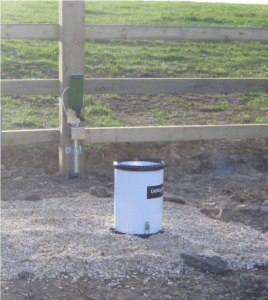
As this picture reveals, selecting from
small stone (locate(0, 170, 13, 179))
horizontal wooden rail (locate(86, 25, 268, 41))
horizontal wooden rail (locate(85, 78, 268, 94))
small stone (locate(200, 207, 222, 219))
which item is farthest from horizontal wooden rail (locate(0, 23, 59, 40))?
small stone (locate(200, 207, 222, 219))

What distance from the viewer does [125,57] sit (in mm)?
8305

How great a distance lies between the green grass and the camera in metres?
6.25

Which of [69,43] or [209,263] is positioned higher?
[69,43]

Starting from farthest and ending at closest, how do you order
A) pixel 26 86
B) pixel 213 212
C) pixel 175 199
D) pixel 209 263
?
pixel 26 86, pixel 175 199, pixel 213 212, pixel 209 263

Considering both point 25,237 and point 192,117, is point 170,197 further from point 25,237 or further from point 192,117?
point 192,117

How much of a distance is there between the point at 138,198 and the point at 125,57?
17.6 ft

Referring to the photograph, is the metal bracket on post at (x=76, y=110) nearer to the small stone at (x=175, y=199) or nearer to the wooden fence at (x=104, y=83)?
the wooden fence at (x=104, y=83)

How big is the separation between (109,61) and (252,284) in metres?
5.80

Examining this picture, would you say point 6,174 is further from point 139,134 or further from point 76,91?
point 139,134

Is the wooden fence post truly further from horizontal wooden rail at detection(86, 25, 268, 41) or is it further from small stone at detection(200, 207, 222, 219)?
small stone at detection(200, 207, 222, 219)

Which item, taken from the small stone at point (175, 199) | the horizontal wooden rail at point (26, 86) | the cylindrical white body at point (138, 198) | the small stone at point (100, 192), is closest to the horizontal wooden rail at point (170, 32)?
the horizontal wooden rail at point (26, 86)

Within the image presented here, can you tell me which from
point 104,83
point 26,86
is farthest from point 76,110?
point 26,86

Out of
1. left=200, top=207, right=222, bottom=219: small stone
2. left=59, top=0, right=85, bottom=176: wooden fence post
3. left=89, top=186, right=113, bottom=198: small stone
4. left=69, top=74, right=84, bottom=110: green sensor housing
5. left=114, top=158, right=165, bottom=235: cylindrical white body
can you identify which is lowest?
left=200, top=207, right=222, bottom=219: small stone

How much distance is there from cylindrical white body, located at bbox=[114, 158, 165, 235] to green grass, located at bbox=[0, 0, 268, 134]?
2618 mm
